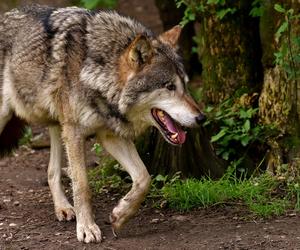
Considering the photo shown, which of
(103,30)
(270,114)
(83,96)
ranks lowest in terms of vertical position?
(270,114)

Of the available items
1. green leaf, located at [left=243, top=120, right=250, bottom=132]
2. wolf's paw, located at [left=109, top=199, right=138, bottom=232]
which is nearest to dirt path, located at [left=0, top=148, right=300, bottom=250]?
wolf's paw, located at [left=109, top=199, right=138, bottom=232]

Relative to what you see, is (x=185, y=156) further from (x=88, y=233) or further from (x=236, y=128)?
(x=88, y=233)

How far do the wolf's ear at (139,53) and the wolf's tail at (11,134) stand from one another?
1.71 m

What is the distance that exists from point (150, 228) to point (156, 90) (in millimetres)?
1139

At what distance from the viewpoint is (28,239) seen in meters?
5.76

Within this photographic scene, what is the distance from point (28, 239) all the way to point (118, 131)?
1074 millimetres

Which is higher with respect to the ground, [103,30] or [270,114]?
[103,30]

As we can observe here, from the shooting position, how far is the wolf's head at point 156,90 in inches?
211

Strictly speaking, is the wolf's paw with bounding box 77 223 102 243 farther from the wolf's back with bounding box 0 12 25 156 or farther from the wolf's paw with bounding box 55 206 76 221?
the wolf's back with bounding box 0 12 25 156

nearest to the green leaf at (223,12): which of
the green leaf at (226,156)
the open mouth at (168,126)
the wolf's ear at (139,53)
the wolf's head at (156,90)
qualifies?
the green leaf at (226,156)

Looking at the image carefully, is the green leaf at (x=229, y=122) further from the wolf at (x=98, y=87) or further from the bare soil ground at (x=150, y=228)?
the wolf at (x=98, y=87)

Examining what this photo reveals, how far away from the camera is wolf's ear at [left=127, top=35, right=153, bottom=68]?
17.6 feet

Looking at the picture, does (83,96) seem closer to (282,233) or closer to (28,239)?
(28,239)

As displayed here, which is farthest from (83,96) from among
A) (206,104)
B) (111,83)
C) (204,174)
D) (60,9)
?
(206,104)
